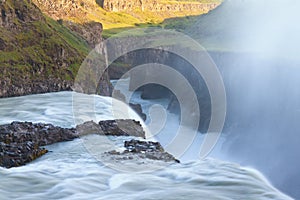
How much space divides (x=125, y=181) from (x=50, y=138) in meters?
12.3

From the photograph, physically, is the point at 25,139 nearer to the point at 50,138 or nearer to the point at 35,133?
the point at 35,133

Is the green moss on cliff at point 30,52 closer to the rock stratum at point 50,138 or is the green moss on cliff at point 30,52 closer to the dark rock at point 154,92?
the dark rock at point 154,92

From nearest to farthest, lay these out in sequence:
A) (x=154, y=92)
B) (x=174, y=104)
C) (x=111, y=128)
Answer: (x=111, y=128) → (x=174, y=104) → (x=154, y=92)

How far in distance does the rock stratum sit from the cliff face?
23718 mm

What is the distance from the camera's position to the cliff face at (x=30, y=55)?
5947 centimetres

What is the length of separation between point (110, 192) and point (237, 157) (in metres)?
38.9

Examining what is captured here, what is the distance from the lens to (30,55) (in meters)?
64.5

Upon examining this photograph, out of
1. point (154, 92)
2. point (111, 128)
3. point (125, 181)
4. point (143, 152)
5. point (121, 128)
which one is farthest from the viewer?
point (154, 92)

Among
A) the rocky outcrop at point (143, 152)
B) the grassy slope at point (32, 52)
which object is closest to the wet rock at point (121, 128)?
the rocky outcrop at point (143, 152)

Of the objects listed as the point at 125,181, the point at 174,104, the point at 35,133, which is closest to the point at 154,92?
the point at 174,104

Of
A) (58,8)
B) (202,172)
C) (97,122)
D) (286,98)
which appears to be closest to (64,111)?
(97,122)

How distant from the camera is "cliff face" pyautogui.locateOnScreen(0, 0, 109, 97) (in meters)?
59.5

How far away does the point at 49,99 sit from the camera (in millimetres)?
51594

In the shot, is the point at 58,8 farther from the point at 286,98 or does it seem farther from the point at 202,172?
the point at 202,172
